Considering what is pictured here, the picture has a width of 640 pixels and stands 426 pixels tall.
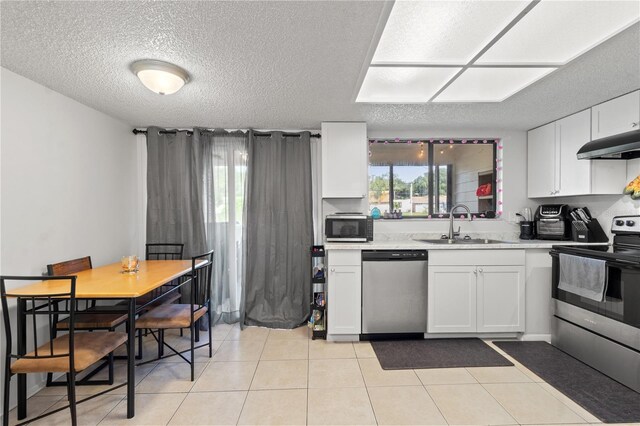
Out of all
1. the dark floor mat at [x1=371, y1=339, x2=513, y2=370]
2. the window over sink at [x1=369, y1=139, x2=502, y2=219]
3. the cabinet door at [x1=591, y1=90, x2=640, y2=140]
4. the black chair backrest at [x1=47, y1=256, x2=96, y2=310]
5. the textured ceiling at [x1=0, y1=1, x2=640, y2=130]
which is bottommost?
the dark floor mat at [x1=371, y1=339, x2=513, y2=370]

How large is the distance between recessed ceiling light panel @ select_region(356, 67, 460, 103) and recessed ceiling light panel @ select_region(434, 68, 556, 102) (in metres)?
0.12

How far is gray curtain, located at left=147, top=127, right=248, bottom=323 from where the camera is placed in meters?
3.31

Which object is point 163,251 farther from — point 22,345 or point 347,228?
point 347,228

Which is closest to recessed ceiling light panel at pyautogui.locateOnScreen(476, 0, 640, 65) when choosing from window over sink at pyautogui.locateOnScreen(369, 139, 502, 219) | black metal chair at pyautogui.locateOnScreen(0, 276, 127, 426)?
window over sink at pyautogui.locateOnScreen(369, 139, 502, 219)

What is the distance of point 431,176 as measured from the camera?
3.57 meters

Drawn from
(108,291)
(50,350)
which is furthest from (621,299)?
(50,350)

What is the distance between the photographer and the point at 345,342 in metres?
2.88

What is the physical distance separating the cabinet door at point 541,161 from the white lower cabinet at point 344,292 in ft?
7.47

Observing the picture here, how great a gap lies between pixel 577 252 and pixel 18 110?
4.52 meters

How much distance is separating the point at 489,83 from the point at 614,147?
1133mm

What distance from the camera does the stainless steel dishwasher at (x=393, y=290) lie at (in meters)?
2.84

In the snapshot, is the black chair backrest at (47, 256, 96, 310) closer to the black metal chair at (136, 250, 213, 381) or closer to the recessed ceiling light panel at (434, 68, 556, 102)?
the black metal chair at (136, 250, 213, 381)

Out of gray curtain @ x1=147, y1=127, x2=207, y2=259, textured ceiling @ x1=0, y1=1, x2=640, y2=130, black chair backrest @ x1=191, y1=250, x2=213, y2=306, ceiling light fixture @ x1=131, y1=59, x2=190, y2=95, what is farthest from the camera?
gray curtain @ x1=147, y1=127, x2=207, y2=259

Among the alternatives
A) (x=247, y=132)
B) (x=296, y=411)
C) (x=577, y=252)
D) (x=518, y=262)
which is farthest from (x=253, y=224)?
(x=577, y=252)
